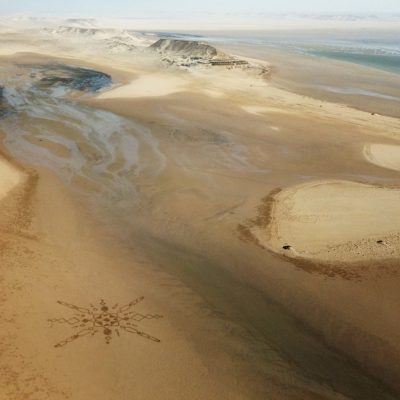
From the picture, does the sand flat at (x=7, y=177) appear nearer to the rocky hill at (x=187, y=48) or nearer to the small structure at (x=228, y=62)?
the small structure at (x=228, y=62)

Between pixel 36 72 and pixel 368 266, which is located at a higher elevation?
pixel 36 72

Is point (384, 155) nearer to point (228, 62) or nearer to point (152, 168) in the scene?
point (152, 168)

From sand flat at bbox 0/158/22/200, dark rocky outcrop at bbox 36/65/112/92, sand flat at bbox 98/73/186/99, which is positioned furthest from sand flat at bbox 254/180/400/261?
dark rocky outcrop at bbox 36/65/112/92

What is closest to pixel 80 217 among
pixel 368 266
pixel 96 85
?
pixel 368 266

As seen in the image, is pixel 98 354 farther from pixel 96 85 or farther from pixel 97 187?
pixel 96 85

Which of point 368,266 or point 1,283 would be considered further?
point 368,266

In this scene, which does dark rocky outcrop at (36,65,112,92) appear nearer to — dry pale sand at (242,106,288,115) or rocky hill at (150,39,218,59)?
dry pale sand at (242,106,288,115)
